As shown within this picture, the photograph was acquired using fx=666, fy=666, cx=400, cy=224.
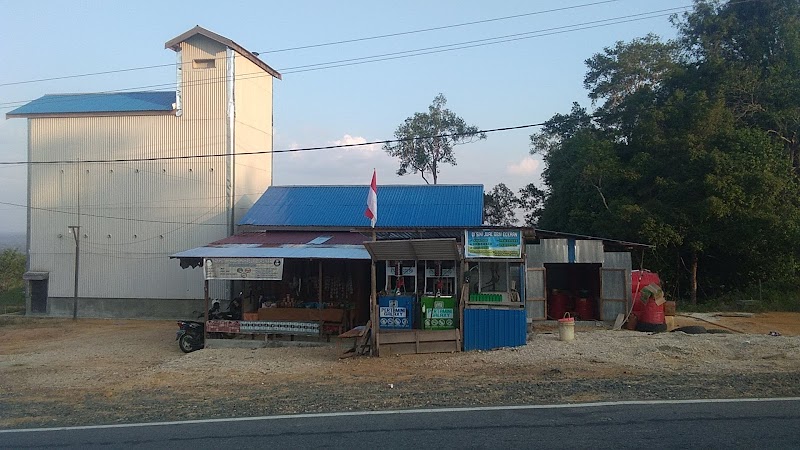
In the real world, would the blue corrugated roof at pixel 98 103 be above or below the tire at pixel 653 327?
above

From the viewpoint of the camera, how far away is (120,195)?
89.4 ft

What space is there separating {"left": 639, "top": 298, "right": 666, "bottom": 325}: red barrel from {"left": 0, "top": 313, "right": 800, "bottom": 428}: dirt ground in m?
1.34

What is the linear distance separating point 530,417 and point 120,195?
23.3m

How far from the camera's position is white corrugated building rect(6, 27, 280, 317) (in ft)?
86.9

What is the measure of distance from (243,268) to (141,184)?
11.0 meters

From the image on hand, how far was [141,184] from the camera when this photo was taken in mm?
27047

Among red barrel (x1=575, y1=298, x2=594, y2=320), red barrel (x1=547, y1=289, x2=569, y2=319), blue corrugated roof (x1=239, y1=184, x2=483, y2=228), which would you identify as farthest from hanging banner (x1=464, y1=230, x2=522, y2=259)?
red barrel (x1=547, y1=289, x2=569, y2=319)

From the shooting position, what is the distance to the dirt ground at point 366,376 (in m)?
9.89

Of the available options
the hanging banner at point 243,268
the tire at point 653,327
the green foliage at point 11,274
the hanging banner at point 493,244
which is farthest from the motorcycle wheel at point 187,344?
the green foliage at point 11,274

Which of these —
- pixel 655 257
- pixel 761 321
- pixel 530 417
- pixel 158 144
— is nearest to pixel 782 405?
pixel 530 417

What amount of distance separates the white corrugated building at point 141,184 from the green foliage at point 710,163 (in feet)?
49.8

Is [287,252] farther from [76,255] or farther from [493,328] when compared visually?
[76,255]

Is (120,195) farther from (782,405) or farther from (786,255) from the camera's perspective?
(786,255)

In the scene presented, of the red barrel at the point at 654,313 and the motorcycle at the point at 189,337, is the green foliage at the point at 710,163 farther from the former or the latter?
the motorcycle at the point at 189,337
